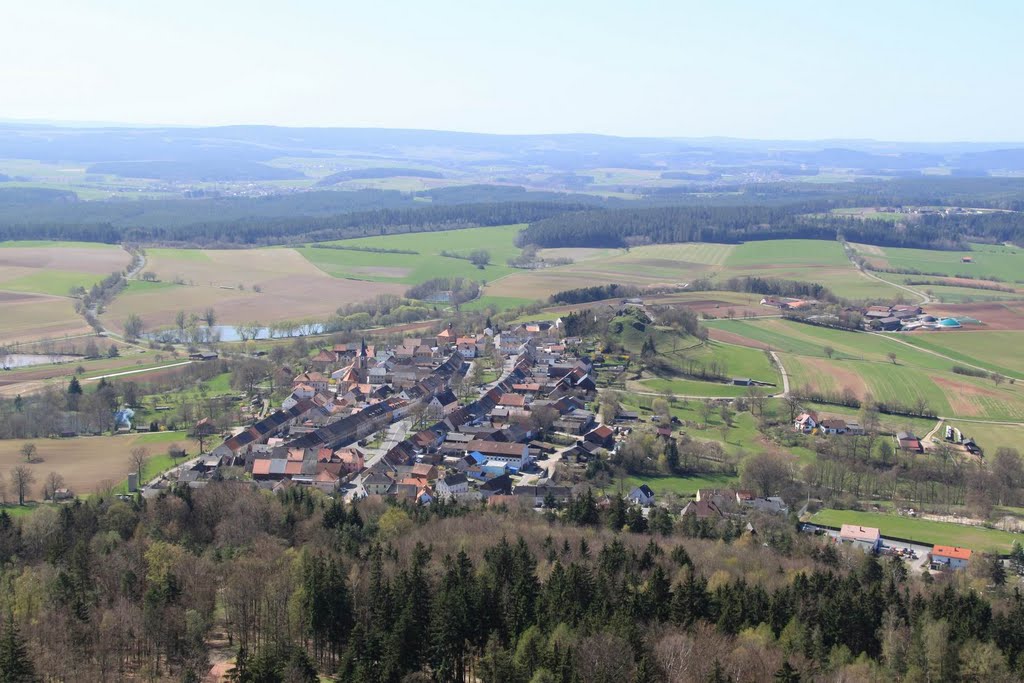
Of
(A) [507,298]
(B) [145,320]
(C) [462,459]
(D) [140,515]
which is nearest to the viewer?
(D) [140,515]

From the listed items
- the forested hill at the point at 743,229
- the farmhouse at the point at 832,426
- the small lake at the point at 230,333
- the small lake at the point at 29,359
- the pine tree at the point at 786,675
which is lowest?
the small lake at the point at 29,359

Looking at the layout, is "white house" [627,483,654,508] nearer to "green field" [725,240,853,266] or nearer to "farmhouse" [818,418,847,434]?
"farmhouse" [818,418,847,434]

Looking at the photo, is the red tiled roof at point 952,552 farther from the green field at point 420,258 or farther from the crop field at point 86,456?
the green field at point 420,258

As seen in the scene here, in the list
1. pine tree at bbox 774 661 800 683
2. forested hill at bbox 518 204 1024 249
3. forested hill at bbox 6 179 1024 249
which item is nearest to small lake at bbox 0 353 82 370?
forested hill at bbox 6 179 1024 249

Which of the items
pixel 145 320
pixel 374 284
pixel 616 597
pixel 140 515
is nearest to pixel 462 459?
pixel 140 515

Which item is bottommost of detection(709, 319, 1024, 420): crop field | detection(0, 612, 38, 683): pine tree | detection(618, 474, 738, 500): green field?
detection(618, 474, 738, 500): green field

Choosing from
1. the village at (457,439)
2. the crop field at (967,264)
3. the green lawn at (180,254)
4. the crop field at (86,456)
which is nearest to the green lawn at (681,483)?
the village at (457,439)

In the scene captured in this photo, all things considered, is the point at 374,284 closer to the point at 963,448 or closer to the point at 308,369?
the point at 308,369
